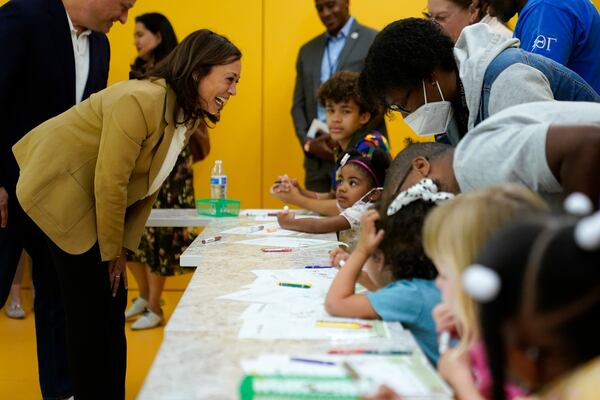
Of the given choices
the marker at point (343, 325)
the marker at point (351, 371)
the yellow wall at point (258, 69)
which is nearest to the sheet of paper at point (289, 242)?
the marker at point (343, 325)

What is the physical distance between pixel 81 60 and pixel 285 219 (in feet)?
3.35

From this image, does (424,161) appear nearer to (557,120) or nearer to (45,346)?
(557,120)

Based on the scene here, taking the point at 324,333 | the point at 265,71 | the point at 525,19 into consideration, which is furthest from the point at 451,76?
the point at 265,71

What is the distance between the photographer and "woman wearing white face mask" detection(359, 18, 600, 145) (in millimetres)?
1808

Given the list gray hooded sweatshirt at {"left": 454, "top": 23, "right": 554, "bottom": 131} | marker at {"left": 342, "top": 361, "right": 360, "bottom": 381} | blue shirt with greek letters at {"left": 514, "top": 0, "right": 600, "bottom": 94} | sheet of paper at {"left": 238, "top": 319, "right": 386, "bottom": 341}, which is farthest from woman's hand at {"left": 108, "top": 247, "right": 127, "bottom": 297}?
blue shirt with greek letters at {"left": 514, "top": 0, "right": 600, "bottom": 94}

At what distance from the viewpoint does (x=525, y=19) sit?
2432 mm

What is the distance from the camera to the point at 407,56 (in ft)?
6.65

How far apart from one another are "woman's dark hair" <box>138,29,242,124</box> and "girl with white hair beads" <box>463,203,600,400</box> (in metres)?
1.64

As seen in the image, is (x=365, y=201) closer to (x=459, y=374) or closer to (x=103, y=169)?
(x=103, y=169)

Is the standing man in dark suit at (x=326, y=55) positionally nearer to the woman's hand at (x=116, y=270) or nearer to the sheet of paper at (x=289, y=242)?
the sheet of paper at (x=289, y=242)

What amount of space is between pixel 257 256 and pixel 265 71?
9.69 feet

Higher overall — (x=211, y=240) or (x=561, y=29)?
(x=561, y=29)

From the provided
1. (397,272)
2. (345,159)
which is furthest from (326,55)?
(397,272)

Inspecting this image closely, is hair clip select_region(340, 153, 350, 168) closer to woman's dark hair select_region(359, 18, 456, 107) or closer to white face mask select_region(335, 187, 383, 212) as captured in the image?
white face mask select_region(335, 187, 383, 212)
